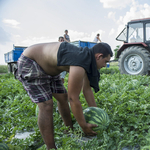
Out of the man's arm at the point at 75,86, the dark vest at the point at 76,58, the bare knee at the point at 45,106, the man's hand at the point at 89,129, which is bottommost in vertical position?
the man's hand at the point at 89,129

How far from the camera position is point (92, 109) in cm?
222

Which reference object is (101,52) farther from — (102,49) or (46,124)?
(46,124)

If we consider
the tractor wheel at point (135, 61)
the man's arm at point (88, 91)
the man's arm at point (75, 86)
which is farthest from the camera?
the tractor wheel at point (135, 61)

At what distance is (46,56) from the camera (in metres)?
1.91

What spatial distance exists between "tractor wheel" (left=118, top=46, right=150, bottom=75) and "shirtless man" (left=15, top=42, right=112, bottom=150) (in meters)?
5.21

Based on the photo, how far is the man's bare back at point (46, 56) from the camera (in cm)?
188

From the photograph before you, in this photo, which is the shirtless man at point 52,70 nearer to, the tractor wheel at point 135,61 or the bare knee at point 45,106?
the bare knee at point 45,106

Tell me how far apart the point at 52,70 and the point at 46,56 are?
0.19m

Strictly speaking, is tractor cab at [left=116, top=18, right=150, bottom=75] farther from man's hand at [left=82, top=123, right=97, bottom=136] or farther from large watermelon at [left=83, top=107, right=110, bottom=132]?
man's hand at [left=82, top=123, right=97, bottom=136]

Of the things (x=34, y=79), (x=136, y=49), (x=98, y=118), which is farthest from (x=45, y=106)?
(x=136, y=49)

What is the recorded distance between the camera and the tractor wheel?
6.55m

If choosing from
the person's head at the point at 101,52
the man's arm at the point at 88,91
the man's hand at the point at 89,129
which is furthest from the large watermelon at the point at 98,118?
the person's head at the point at 101,52

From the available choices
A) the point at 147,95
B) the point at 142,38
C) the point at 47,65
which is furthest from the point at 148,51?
the point at 47,65

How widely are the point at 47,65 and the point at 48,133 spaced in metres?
0.81
